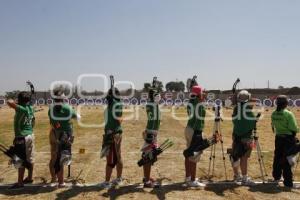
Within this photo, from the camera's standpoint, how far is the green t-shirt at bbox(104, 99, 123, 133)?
10.5 m

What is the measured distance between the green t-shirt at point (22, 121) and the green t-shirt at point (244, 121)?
5.44 meters

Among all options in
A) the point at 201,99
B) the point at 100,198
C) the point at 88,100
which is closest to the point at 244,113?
the point at 201,99

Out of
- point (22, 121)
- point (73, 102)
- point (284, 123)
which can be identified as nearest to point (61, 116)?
point (22, 121)

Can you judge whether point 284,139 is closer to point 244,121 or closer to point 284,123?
point 284,123

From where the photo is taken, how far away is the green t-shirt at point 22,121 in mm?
10492

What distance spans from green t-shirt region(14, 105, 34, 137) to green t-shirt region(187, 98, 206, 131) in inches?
166

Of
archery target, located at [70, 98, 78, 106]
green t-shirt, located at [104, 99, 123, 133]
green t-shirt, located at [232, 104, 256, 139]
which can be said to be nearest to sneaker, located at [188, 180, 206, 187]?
green t-shirt, located at [232, 104, 256, 139]

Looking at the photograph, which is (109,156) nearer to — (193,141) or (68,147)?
(68,147)

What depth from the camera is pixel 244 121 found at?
1088cm

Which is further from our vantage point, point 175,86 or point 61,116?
point 175,86

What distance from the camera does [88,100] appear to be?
69.7 meters

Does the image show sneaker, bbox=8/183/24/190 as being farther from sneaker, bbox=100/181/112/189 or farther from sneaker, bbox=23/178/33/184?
sneaker, bbox=100/181/112/189

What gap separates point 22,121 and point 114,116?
2.38 m

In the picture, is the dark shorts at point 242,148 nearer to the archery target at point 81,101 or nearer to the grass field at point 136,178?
the grass field at point 136,178
